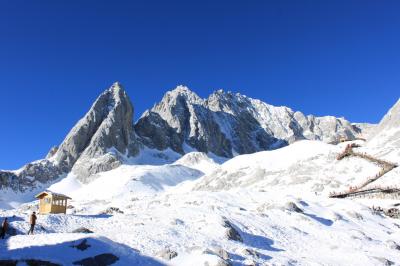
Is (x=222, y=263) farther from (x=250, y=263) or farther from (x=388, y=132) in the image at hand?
(x=388, y=132)

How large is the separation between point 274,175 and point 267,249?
94730 millimetres

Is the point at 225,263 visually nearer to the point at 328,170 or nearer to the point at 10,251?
the point at 10,251

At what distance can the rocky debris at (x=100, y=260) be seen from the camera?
2411 centimetres

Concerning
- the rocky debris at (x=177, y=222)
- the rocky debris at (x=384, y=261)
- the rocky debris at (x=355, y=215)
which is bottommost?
the rocky debris at (x=384, y=261)

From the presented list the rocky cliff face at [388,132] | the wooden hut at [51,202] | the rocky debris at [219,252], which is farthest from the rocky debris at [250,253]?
the rocky cliff face at [388,132]

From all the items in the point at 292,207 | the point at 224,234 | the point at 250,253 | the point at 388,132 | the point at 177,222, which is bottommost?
the point at 250,253

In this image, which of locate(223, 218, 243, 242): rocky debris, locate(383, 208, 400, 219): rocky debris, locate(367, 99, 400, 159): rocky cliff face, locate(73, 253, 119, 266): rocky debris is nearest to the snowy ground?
locate(223, 218, 243, 242): rocky debris

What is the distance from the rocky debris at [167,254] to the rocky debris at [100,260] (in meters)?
2.95

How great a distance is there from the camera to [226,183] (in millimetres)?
140125

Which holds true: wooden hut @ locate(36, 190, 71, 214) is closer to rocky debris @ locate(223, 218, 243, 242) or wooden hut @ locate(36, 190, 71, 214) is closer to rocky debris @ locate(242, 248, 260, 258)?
rocky debris @ locate(223, 218, 243, 242)

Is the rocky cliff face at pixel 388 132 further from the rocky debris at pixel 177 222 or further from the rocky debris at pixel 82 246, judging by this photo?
the rocky debris at pixel 82 246

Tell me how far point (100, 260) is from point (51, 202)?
66.9 feet

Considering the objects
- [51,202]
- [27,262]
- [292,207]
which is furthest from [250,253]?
[292,207]

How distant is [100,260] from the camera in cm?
2459
